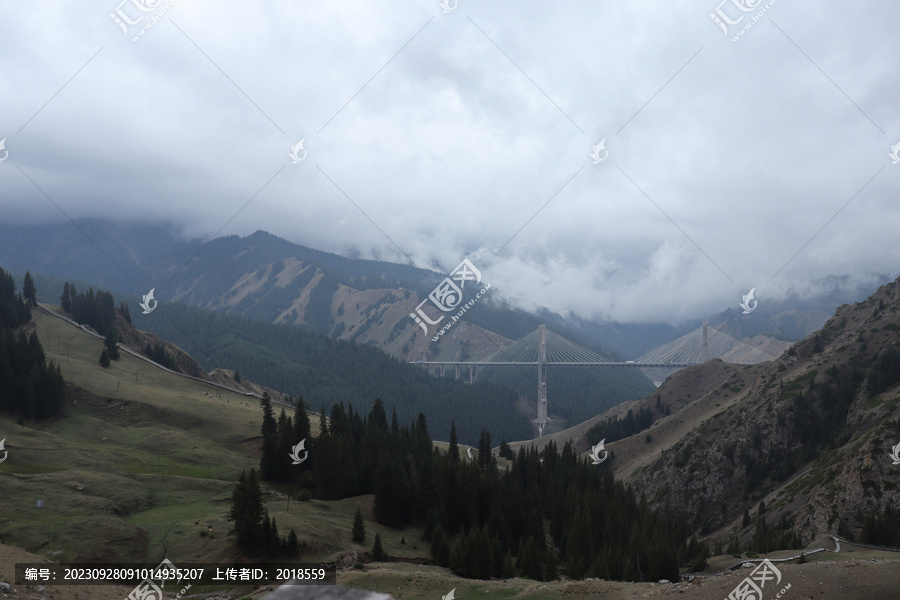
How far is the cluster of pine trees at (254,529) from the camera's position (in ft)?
164

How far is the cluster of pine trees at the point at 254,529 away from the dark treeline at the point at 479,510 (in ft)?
55.1

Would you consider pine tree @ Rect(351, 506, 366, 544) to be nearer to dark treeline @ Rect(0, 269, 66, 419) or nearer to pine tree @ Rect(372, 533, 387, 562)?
pine tree @ Rect(372, 533, 387, 562)

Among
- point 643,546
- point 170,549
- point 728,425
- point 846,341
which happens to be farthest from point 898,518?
point 170,549

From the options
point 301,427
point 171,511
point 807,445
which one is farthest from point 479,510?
point 807,445

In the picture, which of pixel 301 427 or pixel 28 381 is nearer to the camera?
pixel 301 427

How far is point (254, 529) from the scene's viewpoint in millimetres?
50219

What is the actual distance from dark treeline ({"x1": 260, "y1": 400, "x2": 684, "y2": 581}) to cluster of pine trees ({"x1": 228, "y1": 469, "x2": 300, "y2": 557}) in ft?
55.1

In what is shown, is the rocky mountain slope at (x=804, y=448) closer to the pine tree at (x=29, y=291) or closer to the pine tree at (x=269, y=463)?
the pine tree at (x=269, y=463)

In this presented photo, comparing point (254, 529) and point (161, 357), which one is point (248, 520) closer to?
point (254, 529)

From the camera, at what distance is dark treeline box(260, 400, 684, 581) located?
5872 centimetres

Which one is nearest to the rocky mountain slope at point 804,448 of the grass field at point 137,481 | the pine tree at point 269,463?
the grass field at point 137,481

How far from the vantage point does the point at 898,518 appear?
80.4 m

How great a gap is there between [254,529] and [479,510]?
118 feet

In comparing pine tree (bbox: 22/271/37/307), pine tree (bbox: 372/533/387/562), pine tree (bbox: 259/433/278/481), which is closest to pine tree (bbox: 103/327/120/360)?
pine tree (bbox: 22/271/37/307)
